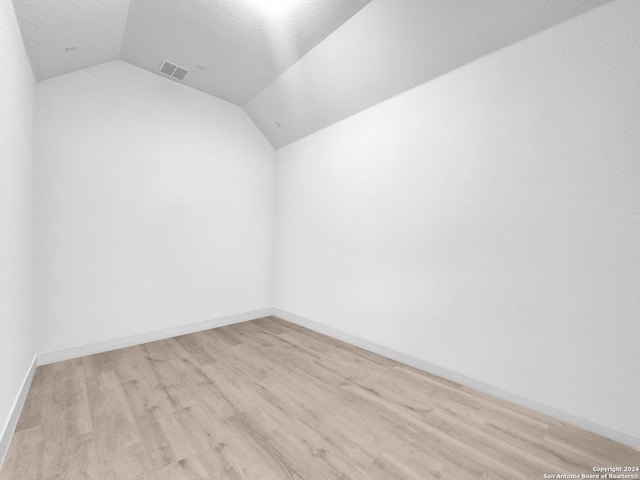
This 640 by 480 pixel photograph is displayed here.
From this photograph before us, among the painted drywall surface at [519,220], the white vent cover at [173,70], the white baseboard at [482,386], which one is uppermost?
the white vent cover at [173,70]

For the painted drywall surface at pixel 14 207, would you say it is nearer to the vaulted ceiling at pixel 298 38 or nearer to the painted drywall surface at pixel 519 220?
the vaulted ceiling at pixel 298 38

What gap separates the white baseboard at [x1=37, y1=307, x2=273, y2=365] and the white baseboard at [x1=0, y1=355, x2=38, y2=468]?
8.9 inches

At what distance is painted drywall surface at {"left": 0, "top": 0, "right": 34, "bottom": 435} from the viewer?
5.28 ft

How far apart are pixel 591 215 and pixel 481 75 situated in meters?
1.34

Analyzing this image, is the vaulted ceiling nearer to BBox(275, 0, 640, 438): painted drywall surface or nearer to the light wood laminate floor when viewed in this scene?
BBox(275, 0, 640, 438): painted drywall surface

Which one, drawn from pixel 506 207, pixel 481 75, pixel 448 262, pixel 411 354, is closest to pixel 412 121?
pixel 481 75

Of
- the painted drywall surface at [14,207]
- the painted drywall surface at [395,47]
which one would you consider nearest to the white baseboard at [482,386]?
the painted drywall surface at [395,47]

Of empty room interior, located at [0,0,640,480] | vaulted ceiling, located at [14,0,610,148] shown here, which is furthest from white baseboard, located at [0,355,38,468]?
vaulted ceiling, located at [14,0,610,148]

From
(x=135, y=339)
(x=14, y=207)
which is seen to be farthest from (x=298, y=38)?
(x=135, y=339)

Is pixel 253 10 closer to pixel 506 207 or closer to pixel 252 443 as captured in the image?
pixel 506 207

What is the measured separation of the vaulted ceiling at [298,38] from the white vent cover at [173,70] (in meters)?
0.06

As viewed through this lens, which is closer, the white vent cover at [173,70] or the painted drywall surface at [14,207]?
the painted drywall surface at [14,207]

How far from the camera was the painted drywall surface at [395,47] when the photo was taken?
1.97 m

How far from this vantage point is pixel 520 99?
6.82 ft
